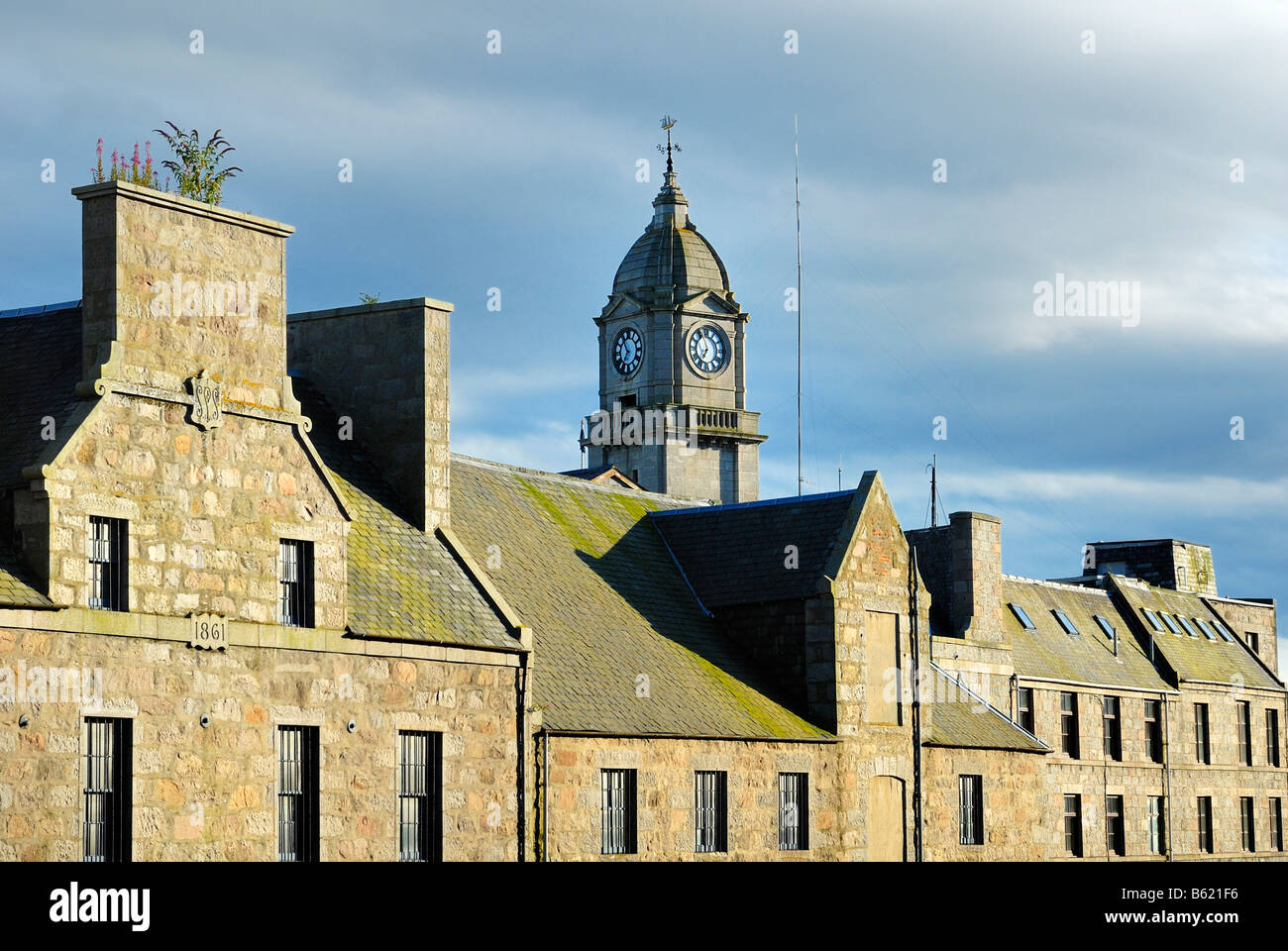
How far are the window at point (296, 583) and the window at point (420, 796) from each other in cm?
263

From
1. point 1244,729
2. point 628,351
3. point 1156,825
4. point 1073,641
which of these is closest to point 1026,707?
point 1073,641

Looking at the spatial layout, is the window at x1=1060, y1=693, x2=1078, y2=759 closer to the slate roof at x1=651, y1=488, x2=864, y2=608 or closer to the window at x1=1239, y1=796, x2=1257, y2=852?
the window at x1=1239, y1=796, x2=1257, y2=852

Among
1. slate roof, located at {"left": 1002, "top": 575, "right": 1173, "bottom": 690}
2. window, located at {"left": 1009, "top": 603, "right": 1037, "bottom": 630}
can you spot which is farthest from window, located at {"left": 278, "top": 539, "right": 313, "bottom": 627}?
window, located at {"left": 1009, "top": 603, "right": 1037, "bottom": 630}

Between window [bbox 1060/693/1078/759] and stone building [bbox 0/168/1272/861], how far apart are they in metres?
3.73

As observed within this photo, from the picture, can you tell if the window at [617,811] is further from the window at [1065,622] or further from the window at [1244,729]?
the window at [1244,729]

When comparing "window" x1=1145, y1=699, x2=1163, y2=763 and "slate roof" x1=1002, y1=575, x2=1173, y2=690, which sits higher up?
"slate roof" x1=1002, y1=575, x2=1173, y2=690

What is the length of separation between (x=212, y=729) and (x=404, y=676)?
3964 mm

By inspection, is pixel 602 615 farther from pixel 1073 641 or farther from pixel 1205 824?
pixel 1205 824

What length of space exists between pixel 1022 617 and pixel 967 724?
1447cm

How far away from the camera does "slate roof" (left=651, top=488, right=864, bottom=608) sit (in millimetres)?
41219

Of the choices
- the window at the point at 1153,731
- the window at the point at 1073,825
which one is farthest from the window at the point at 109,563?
the window at the point at 1153,731

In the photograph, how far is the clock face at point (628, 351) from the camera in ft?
414

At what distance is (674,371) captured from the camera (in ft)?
409
